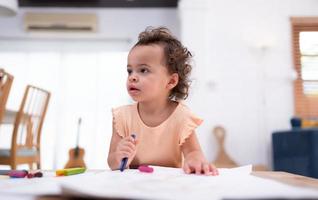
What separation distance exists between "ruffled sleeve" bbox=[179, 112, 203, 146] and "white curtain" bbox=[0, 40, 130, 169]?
10.8ft

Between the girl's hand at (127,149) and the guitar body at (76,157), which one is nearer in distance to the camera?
the girl's hand at (127,149)

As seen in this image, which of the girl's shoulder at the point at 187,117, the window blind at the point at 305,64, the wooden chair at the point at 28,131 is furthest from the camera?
the window blind at the point at 305,64

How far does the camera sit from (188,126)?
101cm

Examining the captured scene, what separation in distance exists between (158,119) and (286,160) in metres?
2.40

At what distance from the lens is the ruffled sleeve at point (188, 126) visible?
995 millimetres

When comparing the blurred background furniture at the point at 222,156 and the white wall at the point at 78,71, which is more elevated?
the white wall at the point at 78,71

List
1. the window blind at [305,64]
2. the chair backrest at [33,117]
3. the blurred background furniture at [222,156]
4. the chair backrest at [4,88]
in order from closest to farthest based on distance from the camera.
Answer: the chair backrest at [4,88] → the chair backrest at [33,117] → the blurred background furniture at [222,156] → the window blind at [305,64]

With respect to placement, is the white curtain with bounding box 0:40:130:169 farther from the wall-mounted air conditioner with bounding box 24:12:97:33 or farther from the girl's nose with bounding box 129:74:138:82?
the girl's nose with bounding box 129:74:138:82

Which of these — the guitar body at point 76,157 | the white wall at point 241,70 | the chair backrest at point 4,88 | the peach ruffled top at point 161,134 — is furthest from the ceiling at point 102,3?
the peach ruffled top at point 161,134

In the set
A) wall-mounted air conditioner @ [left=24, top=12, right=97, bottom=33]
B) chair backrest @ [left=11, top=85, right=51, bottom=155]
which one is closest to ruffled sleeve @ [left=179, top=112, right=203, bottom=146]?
chair backrest @ [left=11, top=85, right=51, bottom=155]

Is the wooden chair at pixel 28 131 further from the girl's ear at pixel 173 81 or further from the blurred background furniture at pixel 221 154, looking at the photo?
the blurred background furniture at pixel 221 154

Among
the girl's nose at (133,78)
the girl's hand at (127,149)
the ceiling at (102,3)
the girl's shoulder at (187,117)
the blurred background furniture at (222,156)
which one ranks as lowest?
the blurred background furniture at (222,156)

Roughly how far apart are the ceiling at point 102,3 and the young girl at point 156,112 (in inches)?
126

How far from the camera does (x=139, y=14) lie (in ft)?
Result: 14.4
